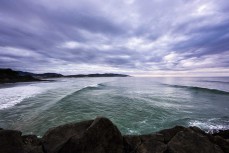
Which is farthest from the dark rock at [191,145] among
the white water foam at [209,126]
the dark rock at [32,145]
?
the white water foam at [209,126]

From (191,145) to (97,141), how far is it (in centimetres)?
301

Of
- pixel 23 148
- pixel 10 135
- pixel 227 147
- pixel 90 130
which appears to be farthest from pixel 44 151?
pixel 227 147

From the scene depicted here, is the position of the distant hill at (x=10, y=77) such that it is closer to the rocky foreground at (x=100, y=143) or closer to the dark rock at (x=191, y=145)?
the rocky foreground at (x=100, y=143)

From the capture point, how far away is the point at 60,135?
17.7ft

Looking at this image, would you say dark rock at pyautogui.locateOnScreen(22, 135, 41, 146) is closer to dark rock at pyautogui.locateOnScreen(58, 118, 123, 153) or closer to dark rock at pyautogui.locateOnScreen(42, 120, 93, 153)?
dark rock at pyautogui.locateOnScreen(42, 120, 93, 153)

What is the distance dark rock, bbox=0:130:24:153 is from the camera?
4.73 m

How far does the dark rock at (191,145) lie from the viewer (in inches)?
191

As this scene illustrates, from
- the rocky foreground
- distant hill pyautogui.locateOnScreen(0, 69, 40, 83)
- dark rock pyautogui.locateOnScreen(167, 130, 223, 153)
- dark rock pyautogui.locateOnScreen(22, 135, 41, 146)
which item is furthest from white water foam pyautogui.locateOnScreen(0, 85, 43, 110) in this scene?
distant hill pyautogui.locateOnScreen(0, 69, 40, 83)

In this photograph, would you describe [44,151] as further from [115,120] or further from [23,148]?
[115,120]

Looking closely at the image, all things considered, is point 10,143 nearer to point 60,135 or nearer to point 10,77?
point 60,135

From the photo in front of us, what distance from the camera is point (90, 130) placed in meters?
4.98

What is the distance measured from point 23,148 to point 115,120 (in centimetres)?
733

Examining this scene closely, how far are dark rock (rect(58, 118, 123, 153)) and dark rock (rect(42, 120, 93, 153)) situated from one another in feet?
0.77

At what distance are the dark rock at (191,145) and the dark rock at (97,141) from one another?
1.75 m
